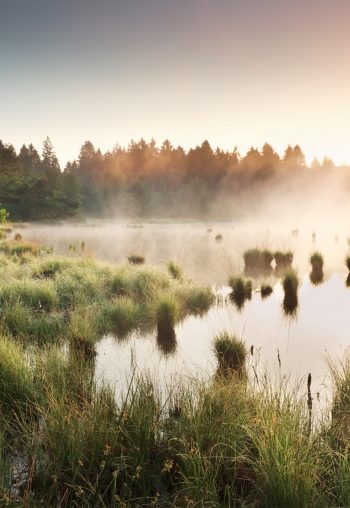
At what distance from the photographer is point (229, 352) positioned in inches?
227

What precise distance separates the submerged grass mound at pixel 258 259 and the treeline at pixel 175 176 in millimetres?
44096

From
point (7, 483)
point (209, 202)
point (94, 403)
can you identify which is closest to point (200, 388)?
point (94, 403)

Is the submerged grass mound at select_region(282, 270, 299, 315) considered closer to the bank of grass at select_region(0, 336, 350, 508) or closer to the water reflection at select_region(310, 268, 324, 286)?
the water reflection at select_region(310, 268, 324, 286)

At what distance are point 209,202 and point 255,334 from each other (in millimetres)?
67813

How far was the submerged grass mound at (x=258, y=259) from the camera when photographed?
16.2 metres

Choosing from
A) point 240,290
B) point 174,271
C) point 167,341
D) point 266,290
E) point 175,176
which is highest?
point 175,176

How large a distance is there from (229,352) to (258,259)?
11081 millimetres

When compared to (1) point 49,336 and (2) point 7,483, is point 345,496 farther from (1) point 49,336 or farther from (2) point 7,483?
(1) point 49,336

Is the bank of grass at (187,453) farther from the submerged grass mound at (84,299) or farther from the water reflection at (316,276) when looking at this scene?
the water reflection at (316,276)

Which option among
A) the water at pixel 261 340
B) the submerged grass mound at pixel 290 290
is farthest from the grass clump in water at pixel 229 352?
the submerged grass mound at pixel 290 290

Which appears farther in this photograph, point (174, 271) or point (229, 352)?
point (174, 271)

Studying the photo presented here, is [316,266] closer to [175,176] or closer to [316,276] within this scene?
[316,276]

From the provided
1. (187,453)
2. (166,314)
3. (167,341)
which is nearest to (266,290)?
(166,314)

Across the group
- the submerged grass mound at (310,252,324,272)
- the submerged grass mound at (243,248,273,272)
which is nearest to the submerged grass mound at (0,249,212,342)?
the submerged grass mound at (243,248,273,272)
